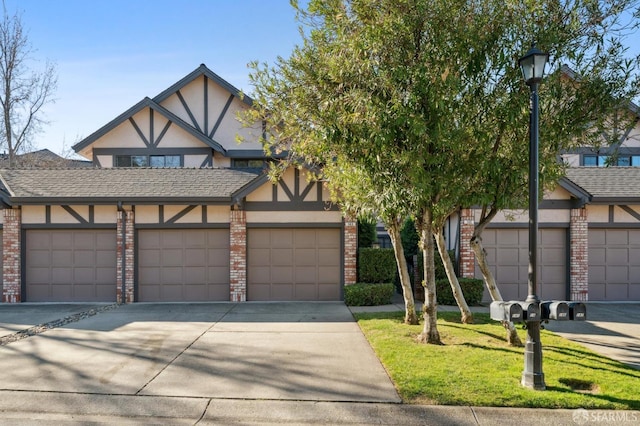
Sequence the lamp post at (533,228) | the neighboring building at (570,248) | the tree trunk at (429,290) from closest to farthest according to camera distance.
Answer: the lamp post at (533,228) → the tree trunk at (429,290) → the neighboring building at (570,248)

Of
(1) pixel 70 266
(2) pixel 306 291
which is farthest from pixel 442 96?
(1) pixel 70 266

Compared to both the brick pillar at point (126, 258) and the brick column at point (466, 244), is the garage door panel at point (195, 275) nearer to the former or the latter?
the brick pillar at point (126, 258)

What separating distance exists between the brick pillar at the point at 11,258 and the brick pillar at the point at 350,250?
1010 cm

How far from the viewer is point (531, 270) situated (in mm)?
5852

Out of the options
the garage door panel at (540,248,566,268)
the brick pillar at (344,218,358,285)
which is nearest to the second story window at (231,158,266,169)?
the brick pillar at (344,218,358,285)

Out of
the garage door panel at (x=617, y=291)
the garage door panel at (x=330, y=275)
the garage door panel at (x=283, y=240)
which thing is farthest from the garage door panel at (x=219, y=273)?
the garage door panel at (x=617, y=291)

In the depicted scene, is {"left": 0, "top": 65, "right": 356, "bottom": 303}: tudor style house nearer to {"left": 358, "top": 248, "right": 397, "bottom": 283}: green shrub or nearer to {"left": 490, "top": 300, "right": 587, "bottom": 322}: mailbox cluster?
{"left": 358, "top": 248, "right": 397, "bottom": 283}: green shrub

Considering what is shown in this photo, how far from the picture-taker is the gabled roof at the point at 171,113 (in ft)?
56.7

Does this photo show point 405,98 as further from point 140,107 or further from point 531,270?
point 140,107

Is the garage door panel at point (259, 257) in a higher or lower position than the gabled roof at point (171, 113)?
lower

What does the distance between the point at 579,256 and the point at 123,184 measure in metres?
14.7

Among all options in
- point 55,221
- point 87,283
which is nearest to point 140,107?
point 55,221

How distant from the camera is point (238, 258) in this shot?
1298cm

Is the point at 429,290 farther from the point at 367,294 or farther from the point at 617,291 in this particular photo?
the point at 617,291
